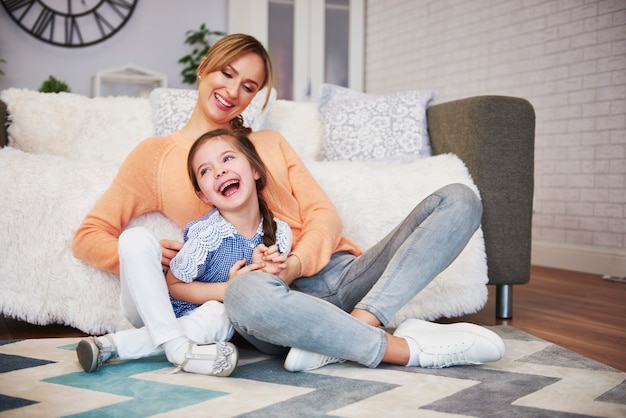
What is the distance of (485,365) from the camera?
136cm

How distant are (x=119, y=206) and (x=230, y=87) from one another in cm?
38

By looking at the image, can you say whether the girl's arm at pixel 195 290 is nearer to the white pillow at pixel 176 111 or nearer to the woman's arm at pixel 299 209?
the woman's arm at pixel 299 209

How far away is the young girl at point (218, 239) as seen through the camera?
1.32 m

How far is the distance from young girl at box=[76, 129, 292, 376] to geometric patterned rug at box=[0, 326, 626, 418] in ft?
0.26

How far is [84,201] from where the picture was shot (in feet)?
5.45

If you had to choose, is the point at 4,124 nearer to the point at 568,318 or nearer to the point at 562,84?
the point at 568,318

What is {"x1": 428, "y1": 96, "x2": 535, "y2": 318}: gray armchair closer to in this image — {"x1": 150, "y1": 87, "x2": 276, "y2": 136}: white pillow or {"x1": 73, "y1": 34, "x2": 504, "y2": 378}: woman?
{"x1": 73, "y1": 34, "x2": 504, "y2": 378}: woman

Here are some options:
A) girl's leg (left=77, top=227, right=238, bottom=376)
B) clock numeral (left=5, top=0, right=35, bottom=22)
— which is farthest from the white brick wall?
clock numeral (left=5, top=0, right=35, bottom=22)

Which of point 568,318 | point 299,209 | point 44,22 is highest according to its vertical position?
point 44,22

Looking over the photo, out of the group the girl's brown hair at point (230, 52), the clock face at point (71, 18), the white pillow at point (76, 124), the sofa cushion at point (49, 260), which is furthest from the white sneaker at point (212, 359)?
the clock face at point (71, 18)

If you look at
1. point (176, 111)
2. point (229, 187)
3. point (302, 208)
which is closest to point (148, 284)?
point (229, 187)

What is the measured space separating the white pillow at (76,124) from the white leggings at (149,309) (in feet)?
3.22

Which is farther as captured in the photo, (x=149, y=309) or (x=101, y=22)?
(x=101, y=22)

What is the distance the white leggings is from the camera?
1253 mm
